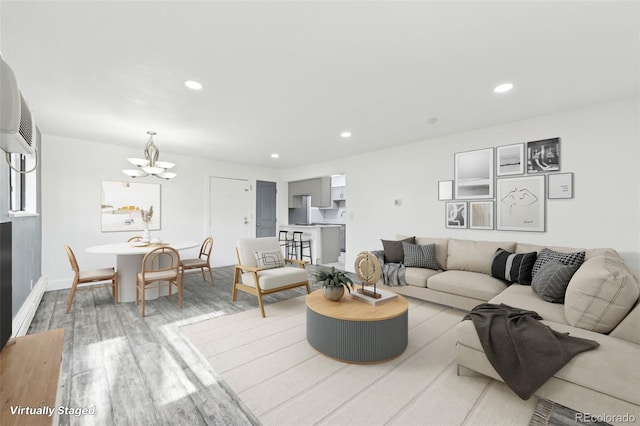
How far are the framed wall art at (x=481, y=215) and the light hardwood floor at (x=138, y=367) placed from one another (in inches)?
132

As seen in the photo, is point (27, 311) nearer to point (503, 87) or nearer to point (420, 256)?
point (420, 256)

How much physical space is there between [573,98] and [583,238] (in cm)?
160

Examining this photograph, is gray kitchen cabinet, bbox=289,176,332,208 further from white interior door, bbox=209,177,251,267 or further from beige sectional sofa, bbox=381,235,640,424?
beige sectional sofa, bbox=381,235,640,424

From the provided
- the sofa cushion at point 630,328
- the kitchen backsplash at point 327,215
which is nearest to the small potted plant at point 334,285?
the sofa cushion at point 630,328

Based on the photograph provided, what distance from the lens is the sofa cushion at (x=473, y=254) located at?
3605mm

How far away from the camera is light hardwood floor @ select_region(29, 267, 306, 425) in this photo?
67.6 inches

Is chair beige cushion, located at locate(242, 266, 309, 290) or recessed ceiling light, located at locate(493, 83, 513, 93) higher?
recessed ceiling light, located at locate(493, 83, 513, 93)

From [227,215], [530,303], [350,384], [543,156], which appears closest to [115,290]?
[227,215]

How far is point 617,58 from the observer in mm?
2246

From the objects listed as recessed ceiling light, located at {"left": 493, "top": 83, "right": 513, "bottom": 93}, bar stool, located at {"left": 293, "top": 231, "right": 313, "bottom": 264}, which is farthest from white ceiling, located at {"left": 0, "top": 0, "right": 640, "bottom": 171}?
bar stool, located at {"left": 293, "top": 231, "right": 313, "bottom": 264}

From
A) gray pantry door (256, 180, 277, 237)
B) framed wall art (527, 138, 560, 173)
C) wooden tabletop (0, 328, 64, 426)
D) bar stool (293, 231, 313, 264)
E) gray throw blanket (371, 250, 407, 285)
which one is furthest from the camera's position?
gray pantry door (256, 180, 277, 237)

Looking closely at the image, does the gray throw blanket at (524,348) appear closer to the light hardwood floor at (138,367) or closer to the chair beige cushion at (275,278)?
the light hardwood floor at (138,367)

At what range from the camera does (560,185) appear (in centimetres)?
338

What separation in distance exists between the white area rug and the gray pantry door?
447 centimetres
